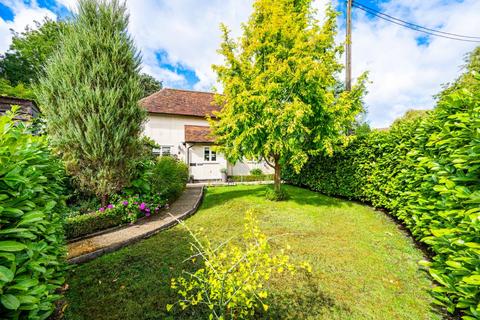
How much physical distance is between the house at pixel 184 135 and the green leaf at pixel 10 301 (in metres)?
16.1

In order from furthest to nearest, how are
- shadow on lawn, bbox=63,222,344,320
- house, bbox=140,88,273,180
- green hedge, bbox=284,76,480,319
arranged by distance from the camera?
house, bbox=140,88,273,180, shadow on lawn, bbox=63,222,344,320, green hedge, bbox=284,76,480,319

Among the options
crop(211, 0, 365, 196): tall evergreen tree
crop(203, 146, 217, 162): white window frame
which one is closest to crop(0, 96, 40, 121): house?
crop(211, 0, 365, 196): tall evergreen tree

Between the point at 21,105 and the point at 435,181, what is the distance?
41.8ft

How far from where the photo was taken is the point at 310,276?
380cm

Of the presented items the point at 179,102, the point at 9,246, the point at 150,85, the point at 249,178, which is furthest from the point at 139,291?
the point at 150,85

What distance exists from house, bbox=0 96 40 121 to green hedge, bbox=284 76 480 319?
11.0 m

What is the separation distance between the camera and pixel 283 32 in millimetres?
7758

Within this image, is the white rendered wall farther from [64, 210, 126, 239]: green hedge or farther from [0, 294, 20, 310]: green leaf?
[0, 294, 20, 310]: green leaf

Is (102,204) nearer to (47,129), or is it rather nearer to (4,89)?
(47,129)

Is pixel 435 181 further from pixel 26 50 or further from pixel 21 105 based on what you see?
pixel 26 50

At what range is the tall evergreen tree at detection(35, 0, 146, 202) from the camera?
5.93 m

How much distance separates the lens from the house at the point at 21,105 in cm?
692

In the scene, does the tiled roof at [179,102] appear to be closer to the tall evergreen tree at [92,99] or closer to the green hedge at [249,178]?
the green hedge at [249,178]

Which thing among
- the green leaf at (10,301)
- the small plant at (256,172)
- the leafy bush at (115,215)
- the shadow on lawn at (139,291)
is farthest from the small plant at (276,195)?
the small plant at (256,172)
